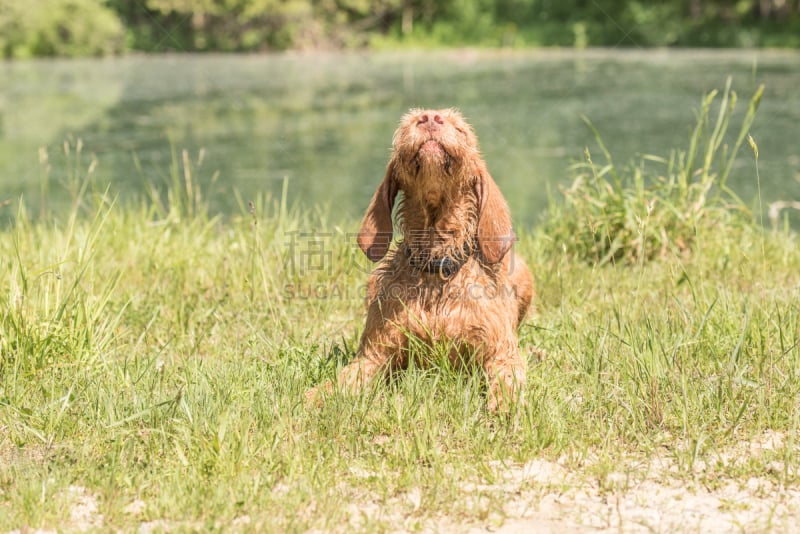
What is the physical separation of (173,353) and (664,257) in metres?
3.58

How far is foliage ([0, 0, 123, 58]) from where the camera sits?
2617cm

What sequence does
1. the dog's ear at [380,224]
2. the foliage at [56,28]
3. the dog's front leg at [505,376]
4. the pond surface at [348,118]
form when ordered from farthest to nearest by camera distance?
1. the foliage at [56,28]
2. the pond surface at [348,118]
3. the dog's ear at [380,224]
4. the dog's front leg at [505,376]

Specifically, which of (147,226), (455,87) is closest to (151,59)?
(455,87)

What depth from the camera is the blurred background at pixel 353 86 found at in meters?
10.7

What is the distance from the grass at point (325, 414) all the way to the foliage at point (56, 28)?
2497 cm

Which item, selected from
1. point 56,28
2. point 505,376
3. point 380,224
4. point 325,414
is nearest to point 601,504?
point 505,376

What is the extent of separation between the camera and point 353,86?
19734 mm

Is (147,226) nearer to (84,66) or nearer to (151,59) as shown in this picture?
(84,66)

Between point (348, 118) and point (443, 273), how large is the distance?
38.0 feet

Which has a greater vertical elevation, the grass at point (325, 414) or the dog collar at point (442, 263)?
the dog collar at point (442, 263)

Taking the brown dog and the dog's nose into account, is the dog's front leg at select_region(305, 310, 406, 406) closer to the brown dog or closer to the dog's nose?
the brown dog

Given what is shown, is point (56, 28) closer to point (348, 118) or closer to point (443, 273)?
point (348, 118)

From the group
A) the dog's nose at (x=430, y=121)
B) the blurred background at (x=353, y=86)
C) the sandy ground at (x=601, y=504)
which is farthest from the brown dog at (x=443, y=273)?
the blurred background at (x=353, y=86)

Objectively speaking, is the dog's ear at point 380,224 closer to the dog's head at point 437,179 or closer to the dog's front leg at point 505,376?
the dog's head at point 437,179
